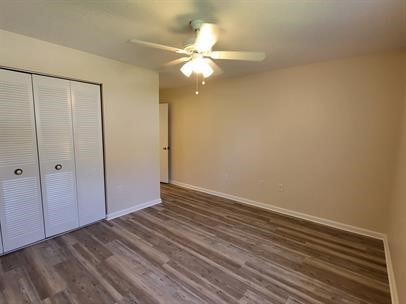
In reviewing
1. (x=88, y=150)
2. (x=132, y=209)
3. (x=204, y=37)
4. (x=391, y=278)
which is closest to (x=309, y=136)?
(x=391, y=278)

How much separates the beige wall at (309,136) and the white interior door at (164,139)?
85cm

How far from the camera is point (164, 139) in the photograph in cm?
500

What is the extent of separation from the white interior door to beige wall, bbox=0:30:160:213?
4.30ft

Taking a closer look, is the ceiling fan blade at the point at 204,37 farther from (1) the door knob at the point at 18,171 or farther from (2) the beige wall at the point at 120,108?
(1) the door knob at the point at 18,171

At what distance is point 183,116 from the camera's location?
464 cm

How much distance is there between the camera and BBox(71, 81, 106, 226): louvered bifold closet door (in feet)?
8.69

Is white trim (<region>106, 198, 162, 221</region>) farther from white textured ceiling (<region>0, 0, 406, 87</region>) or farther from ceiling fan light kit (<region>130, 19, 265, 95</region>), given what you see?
ceiling fan light kit (<region>130, 19, 265, 95</region>)

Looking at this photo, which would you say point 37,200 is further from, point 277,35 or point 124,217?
point 277,35

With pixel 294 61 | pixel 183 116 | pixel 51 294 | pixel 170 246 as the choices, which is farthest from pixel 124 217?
pixel 294 61

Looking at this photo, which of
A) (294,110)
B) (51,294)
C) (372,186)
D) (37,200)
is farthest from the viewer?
(294,110)

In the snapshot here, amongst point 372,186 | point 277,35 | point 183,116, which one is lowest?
point 372,186

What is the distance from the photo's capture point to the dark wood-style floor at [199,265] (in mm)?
1729

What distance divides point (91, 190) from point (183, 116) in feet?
8.20

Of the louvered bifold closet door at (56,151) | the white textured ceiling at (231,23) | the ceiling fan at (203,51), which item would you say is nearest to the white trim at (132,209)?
the louvered bifold closet door at (56,151)
